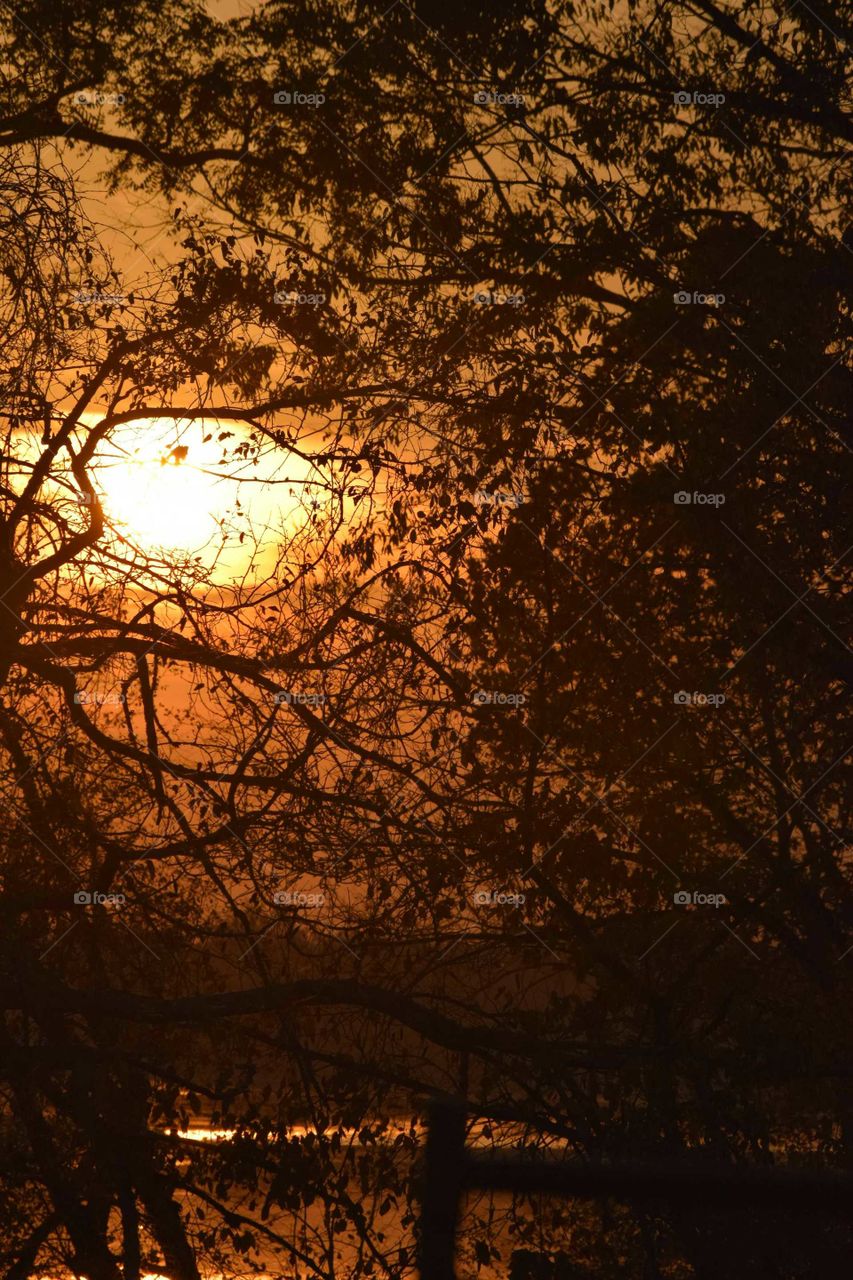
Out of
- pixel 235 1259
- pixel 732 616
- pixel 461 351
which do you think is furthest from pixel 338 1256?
pixel 461 351

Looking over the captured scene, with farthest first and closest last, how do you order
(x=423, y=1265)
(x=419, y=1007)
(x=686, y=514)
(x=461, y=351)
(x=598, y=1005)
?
(x=461, y=351) → (x=686, y=514) → (x=598, y=1005) → (x=419, y=1007) → (x=423, y=1265)

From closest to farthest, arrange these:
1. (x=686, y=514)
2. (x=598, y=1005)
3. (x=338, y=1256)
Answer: (x=338, y=1256) < (x=598, y=1005) < (x=686, y=514)

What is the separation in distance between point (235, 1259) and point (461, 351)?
5.40 meters

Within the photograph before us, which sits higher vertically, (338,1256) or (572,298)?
(572,298)

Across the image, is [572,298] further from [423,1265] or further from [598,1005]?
[423,1265]

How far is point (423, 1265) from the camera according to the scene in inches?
71.4

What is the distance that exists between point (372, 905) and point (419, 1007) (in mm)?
1480

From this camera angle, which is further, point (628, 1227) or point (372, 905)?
point (372, 905)

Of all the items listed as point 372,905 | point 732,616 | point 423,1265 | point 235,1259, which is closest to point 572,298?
point 732,616

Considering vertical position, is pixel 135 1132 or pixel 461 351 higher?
pixel 461 351

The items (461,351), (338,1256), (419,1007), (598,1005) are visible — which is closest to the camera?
(419,1007)

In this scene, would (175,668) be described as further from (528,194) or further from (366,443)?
(528,194)

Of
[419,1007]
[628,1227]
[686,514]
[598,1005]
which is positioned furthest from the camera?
[686,514]

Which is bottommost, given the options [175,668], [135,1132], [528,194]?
[135,1132]
